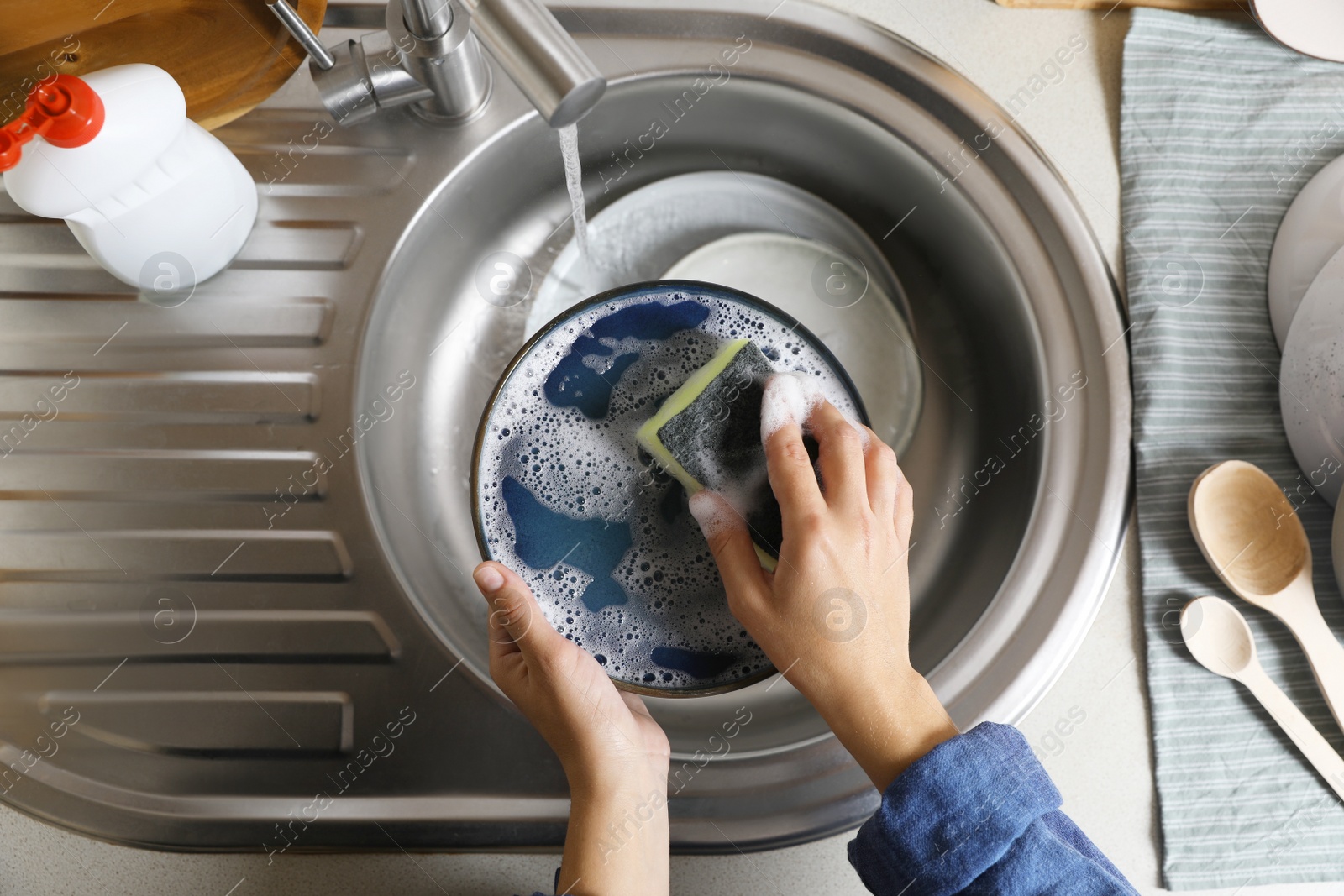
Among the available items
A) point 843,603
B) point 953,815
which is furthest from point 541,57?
point 953,815

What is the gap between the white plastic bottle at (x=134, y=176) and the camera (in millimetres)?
473

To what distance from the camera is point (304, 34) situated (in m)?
0.57

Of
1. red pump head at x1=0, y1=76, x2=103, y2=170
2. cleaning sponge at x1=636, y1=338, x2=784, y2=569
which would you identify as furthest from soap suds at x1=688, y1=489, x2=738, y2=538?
red pump head at x1=0, y1=76, x2=103, y2=170

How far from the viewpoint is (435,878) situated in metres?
0.58

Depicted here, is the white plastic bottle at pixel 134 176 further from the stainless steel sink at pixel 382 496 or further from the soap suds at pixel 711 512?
the soap suds at pixel 711 512

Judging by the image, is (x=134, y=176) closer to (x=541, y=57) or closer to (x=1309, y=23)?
(x=541, y=57)

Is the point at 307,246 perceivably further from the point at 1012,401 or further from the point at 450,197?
the point at 1012,401

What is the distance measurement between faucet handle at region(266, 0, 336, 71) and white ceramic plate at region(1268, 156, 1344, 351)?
77cm

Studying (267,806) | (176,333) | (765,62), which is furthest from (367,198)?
(267,806)

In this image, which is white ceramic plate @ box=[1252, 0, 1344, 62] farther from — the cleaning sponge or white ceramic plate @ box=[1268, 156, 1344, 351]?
the cleaning sponge

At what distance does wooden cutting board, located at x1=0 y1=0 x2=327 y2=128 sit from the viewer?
63 cm

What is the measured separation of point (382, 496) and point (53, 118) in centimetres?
33

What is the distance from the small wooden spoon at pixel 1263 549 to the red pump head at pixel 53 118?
2.66 ft

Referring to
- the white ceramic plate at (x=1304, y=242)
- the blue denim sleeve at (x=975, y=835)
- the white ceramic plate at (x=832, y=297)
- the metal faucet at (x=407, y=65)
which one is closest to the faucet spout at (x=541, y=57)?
the metal faucet at (x=407, y=65)
